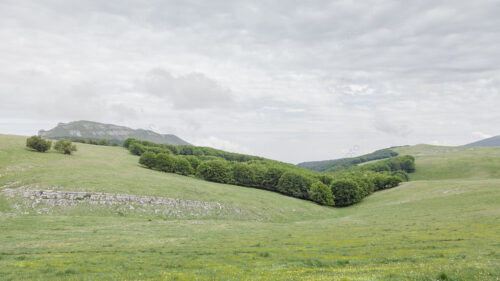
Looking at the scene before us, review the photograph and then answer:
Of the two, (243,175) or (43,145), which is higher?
(43,145)

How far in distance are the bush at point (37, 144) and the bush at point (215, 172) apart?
55.0 meters

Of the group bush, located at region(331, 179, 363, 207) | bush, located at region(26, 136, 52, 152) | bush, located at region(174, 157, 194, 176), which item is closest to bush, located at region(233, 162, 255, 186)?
bush, located at region(174, 157, 194, 176)

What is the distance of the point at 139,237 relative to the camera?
3039cm

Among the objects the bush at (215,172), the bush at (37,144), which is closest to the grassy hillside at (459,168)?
the bush at (215,172)

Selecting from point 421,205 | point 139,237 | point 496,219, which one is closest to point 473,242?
point 496,219

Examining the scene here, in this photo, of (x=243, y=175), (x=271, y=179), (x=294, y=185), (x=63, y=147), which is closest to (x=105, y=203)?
(x=63, y=147)

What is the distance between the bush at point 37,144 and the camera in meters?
90.9

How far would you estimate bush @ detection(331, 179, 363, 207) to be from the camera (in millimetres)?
100375

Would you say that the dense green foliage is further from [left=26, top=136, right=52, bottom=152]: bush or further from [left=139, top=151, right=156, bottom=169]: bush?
[left=26, top=136, right=52, bottom=152]: bush

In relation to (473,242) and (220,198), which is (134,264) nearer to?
(473,242)

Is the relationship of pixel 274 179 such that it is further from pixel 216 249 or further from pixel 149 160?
pixel 216 249

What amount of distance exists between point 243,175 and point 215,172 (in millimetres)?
11986

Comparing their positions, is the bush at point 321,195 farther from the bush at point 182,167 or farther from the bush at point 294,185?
the bush at point 182,167

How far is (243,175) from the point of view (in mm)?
110875
